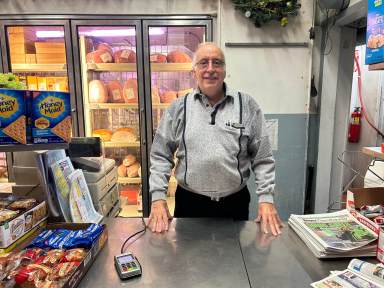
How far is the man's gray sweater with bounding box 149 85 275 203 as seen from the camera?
141 centimetres

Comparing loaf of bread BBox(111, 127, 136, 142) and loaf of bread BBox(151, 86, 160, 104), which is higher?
loaf of bread BBox(151, 86, 160, 104)

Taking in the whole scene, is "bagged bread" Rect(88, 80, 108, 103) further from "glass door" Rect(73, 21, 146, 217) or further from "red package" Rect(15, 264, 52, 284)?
"red package" Rect(15, 264, 52, 284)

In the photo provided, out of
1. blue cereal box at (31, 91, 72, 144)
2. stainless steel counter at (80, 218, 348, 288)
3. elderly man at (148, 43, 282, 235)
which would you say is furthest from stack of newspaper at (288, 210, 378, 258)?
blue cereal box at (31, 91, 72, 144)

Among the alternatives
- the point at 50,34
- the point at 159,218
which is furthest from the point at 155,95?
the point at 159,218

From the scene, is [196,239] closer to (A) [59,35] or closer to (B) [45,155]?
(B) [45,155]

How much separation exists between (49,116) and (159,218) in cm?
62

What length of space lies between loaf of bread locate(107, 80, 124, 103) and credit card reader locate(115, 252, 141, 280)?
232 centimetres

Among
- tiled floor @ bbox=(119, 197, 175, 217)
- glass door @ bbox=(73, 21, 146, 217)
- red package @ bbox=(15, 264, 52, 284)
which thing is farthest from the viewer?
tiled floor @ bbox=(119, 197, 175, 217)

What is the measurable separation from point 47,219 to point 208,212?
2.50ft

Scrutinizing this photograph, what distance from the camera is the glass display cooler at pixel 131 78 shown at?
9.32 ft

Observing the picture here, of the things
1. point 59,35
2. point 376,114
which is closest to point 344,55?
point 376,114

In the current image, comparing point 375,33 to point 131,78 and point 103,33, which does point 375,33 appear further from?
point 103,33

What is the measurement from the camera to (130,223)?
1321 mm

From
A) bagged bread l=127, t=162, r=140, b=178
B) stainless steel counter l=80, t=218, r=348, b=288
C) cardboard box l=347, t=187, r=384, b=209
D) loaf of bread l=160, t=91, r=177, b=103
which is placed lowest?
bagged bread l=127, t=162, r=140, b=178
